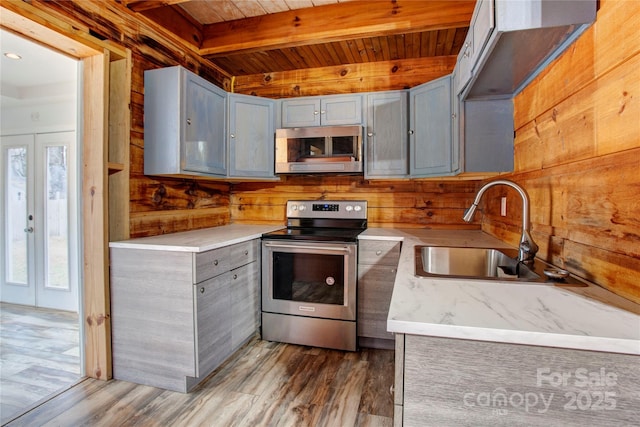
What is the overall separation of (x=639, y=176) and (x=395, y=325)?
30.2 inches

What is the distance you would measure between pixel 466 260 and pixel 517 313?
1.07 metres

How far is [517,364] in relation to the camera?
0.71 metres

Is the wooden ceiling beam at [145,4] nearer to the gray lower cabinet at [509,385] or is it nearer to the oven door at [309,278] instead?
the oven door at [309,278]

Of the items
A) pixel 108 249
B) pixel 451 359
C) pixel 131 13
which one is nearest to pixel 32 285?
pixel 108 249

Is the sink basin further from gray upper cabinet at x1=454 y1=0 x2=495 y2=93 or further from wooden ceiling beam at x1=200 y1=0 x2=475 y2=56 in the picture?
wooden ceiling beam at x1=200 y1=0 x2=475 y2=56

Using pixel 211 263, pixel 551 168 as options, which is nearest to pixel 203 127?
pixel 211 263

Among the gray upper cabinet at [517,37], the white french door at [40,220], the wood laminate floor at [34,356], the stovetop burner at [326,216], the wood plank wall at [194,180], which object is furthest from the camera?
the white french door at [40,220]

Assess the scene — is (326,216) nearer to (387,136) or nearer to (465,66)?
(387,136)

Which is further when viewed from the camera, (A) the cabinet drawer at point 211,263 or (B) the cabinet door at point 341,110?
(B) the cabinet door at point 341,110

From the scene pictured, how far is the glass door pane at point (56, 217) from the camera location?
337cm

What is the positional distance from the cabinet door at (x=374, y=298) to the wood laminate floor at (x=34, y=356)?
1.89 m

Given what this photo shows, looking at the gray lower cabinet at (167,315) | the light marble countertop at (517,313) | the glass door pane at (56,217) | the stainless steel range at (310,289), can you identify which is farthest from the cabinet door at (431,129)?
the glass door pane at (56,217)

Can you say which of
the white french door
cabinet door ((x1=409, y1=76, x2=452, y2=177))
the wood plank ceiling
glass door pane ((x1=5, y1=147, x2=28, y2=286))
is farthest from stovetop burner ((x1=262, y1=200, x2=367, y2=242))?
glass door pane ((x1=5, y1=147, x2=28, y2=286))

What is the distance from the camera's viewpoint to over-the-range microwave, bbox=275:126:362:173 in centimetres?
261
